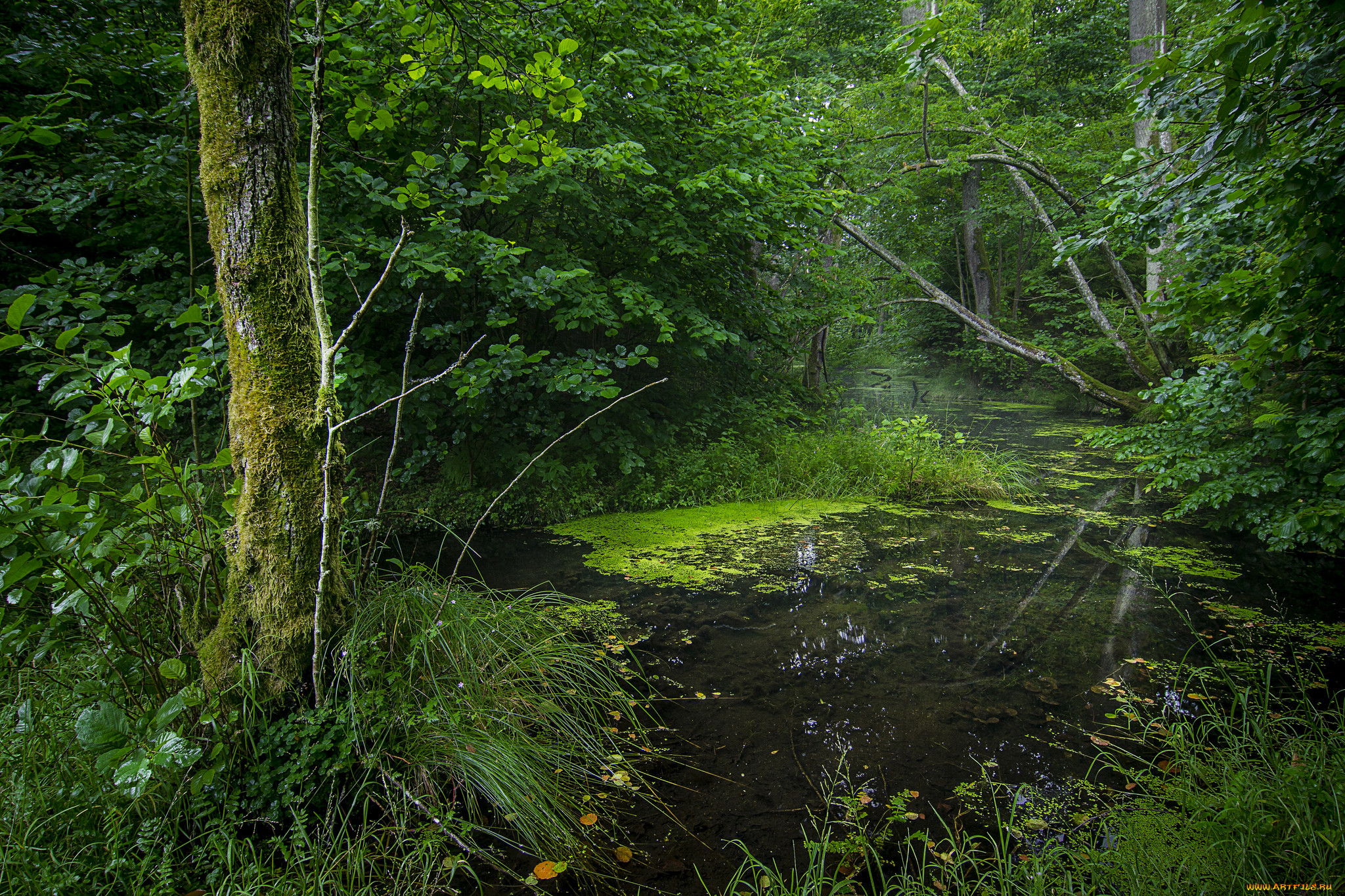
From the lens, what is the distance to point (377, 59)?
3252 millimetres

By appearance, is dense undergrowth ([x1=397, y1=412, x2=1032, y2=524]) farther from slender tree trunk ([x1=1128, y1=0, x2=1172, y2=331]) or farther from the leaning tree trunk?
the leaning tree trunk

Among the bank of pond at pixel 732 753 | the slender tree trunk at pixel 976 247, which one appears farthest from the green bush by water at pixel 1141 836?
the slender tree trunk at pixel 976 247

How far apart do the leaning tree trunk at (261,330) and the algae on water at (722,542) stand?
215 centimetres

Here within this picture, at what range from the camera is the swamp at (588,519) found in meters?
1.38

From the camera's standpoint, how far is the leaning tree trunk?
57.1 inches

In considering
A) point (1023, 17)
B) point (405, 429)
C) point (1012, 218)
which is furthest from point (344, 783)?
point (1012, 218)

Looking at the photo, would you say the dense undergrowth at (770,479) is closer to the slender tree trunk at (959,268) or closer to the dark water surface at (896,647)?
the dark water surface at (896,647)

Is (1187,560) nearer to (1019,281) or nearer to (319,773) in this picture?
(319,773)

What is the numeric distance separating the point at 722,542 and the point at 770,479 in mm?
1336

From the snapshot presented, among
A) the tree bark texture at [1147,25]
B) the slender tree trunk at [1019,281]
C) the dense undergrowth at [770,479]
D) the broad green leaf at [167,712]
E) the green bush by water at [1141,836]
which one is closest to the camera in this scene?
the broad green leaf at [167,712]

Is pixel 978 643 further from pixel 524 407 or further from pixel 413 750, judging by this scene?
pixel 524 407

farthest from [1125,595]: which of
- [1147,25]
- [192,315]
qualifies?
[1147,25]

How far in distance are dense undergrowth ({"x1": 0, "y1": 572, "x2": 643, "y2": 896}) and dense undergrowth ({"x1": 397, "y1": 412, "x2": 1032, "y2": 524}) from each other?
280 cm

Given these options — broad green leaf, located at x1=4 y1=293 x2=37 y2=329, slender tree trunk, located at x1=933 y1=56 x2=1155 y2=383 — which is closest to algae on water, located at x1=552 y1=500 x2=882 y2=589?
broad green leaf, located at x1=4 y1=293 x2=37 y2=329
